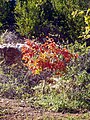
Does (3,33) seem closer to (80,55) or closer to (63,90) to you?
(80,55)

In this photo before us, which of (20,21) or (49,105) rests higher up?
(20,21)

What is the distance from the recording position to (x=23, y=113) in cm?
615

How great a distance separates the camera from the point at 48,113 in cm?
627

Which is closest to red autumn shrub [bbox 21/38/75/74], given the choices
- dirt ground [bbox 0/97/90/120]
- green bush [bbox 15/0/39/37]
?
dirt ground [bbox 0/97/90/120]

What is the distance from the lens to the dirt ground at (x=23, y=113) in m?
5.96

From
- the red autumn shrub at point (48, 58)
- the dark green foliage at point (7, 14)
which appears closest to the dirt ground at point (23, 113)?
the red autumn shrub at point (48, 58)

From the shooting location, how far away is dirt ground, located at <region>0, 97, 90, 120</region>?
19.5ft

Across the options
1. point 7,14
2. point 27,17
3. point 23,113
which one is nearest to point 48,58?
point 23,113

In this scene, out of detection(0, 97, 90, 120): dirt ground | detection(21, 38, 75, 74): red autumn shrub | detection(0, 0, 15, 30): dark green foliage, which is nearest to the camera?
detection(0, 97, 90, 120): dirt ground

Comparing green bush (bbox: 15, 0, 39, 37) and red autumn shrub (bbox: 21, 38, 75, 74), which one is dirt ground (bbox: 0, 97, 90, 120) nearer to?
red autumn shrub (bbox: 21, 38, 75, 74)

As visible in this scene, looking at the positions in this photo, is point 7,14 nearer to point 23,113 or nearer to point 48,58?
point 48,58

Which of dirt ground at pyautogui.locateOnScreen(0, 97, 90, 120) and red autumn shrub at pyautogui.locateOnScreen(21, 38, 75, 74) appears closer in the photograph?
dirt ground at pyautogui.locateOnScreen(0, 97, 90, 120)

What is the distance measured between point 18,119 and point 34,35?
418cm

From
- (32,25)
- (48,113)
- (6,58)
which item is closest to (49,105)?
(48,113)
